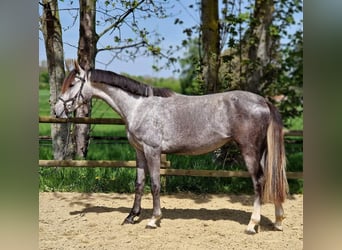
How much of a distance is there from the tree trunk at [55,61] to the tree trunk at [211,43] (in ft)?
6.47

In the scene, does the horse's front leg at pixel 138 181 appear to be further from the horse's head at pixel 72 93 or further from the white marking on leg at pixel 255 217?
the white marking on leg at pixel 255 217

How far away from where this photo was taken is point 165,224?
3.94 metres

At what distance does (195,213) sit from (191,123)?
3.75 feet

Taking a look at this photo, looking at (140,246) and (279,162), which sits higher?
(279,162)

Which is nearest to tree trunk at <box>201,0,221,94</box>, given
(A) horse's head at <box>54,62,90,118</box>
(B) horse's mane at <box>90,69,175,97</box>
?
(B) horse's mane at <box>90,69,175,97</box>

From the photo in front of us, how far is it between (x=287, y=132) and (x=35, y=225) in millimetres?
3519

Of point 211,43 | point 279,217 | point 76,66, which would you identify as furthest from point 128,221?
point 211,43

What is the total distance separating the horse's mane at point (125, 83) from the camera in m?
3.74

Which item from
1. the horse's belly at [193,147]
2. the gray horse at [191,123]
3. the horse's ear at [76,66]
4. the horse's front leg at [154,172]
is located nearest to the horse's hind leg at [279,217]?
the gray horse at [191,123]

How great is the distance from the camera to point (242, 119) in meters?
3.65

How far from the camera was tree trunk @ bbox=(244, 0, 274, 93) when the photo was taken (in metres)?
6.48
